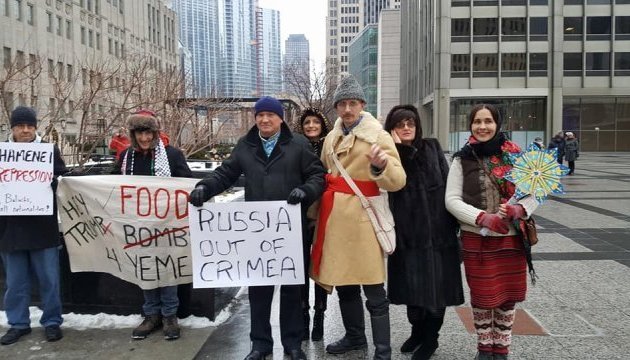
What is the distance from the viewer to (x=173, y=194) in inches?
179

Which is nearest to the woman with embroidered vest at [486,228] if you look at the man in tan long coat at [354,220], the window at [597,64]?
the man in tan long coat at [354,220]

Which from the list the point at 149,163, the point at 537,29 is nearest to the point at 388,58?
the point at 537,29

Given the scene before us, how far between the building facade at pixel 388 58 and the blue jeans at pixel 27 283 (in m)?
102

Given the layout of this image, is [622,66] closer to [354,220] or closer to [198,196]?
[354,220]

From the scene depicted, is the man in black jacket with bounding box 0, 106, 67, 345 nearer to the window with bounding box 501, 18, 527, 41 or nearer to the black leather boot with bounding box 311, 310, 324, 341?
the black leather boot with bounding box 311, 310, 324, 341

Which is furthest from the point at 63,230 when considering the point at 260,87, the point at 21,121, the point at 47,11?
the point at 47,11

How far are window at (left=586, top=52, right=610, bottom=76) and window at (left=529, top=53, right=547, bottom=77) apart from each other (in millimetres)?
3604

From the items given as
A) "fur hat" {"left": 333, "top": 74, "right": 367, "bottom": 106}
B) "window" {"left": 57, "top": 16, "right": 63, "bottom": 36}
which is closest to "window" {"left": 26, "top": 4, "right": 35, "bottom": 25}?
"window" {"left": 57, "top": 16, "right": 63, "bottom": 36}

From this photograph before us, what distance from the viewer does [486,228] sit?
11.2ft

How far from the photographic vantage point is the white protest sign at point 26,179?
4.34m

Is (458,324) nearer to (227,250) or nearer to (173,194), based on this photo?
(227,250)

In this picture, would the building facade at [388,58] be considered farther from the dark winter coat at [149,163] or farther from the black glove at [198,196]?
the black glove at [198,196]

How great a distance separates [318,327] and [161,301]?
4.68ft

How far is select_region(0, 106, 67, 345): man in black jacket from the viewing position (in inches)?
173
